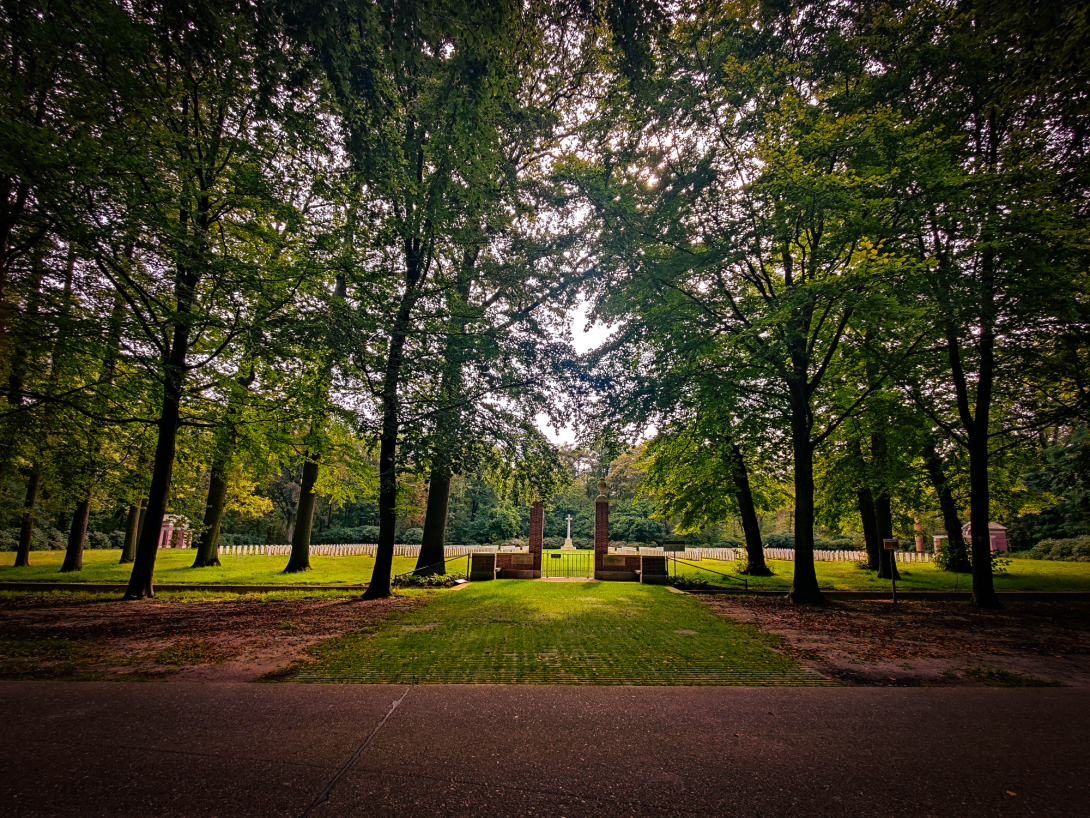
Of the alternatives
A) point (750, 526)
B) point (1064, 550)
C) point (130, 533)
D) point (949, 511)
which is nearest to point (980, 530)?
point (750, 526)

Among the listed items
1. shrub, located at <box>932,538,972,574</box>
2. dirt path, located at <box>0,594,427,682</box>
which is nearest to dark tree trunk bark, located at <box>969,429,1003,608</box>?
shrub, located at <box>932,538,972,574</box>

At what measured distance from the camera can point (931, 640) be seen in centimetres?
778

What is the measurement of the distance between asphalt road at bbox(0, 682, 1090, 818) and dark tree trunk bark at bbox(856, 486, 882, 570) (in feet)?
64.0

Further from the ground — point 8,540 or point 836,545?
point 836,545

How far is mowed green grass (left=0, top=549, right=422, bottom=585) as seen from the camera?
14.6 metres

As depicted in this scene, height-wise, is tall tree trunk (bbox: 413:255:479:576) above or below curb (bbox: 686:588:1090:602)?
above

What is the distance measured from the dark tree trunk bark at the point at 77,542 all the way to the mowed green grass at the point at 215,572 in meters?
0.34

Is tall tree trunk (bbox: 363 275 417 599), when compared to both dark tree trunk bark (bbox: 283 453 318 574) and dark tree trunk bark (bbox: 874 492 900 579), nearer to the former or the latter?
dark tree trunk bark (bbox: 283 453 318 574)

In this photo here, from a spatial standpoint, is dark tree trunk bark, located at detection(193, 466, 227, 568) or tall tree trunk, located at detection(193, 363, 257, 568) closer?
tall tree trunk, located at detection(193, 363, 257, 568)

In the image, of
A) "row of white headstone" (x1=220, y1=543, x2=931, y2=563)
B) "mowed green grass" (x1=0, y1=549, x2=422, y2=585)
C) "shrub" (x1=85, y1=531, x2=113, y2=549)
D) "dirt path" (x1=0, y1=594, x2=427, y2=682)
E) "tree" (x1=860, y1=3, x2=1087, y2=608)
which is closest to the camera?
"dirt path" (x1=0, y1=594, x2=427, y2=682)

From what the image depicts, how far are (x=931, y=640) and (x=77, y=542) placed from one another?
26561mm

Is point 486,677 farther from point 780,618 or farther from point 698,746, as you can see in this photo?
point 780,618

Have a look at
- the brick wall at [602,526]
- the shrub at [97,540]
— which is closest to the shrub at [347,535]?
the shrub at [97,540]

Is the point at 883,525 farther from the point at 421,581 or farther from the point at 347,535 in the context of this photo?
the point at 347,535
